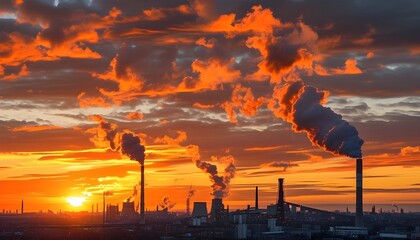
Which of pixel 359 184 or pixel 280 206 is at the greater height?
pixel 359 184

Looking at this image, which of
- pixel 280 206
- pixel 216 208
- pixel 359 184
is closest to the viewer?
pixel 359 184

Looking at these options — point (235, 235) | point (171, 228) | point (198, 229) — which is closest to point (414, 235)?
point (235, 235)

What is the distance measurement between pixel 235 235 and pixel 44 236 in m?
47.8

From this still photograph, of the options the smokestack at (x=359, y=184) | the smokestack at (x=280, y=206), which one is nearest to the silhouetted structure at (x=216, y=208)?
the smokestack at (x=280, y=206)

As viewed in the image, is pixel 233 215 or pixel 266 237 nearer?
pixel 266 237

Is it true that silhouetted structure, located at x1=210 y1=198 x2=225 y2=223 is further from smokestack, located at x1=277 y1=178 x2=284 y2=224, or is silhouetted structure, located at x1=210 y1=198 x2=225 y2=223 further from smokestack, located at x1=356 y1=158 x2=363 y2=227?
smokestack, located at x1=356 y1=158 x2=363 y2=227

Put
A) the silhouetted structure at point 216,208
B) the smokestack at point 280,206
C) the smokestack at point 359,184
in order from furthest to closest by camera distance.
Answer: the silhouetted structure at point 216,208, the smokestack at point 280,206, the smokestack at point 359,184

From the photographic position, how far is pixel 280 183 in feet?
587

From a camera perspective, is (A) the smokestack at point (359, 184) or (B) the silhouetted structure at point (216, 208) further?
(B) the silhouetted structure at point (216, 208)

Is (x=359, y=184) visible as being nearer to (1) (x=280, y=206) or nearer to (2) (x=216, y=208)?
(1) (x=280, y=206)

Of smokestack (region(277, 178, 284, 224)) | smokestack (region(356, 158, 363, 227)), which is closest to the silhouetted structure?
smokestack (region(277, 178, 284, 224))

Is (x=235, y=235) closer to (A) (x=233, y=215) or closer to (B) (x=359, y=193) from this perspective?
(B) (x=359, y=193)

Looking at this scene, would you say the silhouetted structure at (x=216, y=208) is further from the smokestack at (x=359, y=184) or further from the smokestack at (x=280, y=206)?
the smokestack at (x=359, y=184)

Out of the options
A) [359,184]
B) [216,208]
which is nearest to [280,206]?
[216,208]
